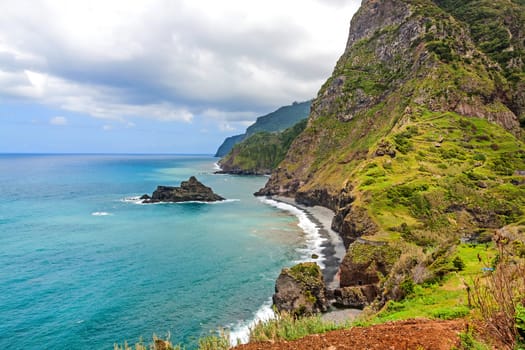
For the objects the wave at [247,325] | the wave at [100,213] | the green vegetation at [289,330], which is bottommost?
the wave at [247,325]

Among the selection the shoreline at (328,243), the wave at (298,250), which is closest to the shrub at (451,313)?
the wave at (298,250)

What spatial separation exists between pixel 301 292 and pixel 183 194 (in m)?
94.2

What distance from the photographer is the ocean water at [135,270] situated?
35719 millimetres

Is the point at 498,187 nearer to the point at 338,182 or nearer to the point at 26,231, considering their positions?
the point at 338,182

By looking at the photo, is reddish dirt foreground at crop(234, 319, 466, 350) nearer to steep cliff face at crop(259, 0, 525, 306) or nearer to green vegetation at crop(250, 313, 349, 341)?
green vegetation at crop(250, 313, 349, 341)

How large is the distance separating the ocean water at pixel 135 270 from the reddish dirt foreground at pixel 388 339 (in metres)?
22.1

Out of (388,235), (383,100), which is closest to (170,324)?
(388,235)

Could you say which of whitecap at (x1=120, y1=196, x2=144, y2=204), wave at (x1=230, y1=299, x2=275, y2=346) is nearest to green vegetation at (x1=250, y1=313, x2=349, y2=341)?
wave at (x1=230, y1=299, x2=275, y2=346)

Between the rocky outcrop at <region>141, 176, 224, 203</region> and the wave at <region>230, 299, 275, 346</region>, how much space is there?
88.3m

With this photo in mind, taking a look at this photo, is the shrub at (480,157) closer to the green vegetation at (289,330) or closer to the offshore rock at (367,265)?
the offshore rock at (367,265)

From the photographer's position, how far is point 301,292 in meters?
39.1

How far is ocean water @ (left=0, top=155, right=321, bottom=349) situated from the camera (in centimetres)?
3572

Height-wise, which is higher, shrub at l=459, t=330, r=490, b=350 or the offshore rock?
shrub at l=459, t=330, r=490, b=350

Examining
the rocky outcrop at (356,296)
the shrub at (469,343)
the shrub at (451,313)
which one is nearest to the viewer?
the shrub at (469,343)
